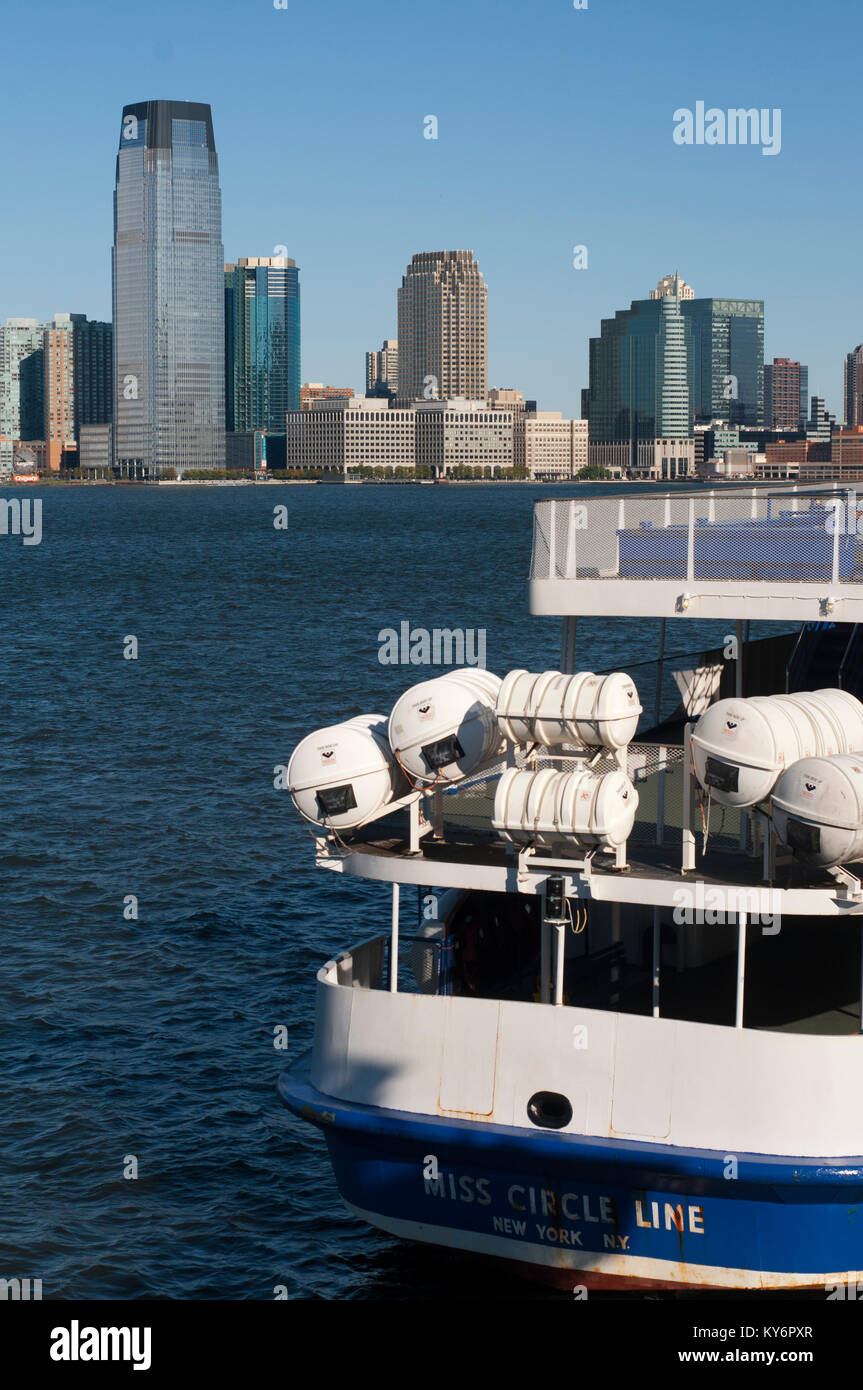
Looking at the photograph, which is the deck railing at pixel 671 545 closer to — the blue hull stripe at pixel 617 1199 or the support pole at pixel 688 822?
the support pole at pixel 688 822

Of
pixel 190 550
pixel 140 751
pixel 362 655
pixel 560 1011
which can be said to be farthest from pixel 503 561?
pixel 560 1011

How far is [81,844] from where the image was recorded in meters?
33.8

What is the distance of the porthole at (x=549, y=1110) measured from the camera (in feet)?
47.5

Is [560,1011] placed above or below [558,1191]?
above

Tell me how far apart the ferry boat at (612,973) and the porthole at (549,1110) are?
1.2 inches

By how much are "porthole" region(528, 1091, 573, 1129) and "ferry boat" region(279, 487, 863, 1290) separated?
3cm

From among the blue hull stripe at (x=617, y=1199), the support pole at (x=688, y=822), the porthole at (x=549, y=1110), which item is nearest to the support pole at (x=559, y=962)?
the porthole at (x=549, y=1110)

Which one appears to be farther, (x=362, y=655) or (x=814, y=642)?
(x=362, y=655)

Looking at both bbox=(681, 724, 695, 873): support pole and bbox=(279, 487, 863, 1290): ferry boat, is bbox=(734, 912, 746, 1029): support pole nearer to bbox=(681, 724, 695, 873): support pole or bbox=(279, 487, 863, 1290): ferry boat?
bbox=(279, 487, 863, 1290): ferry boat

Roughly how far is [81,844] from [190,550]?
327 feet

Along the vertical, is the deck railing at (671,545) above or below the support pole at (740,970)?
above

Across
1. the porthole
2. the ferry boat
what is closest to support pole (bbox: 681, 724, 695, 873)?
the ferry boat
